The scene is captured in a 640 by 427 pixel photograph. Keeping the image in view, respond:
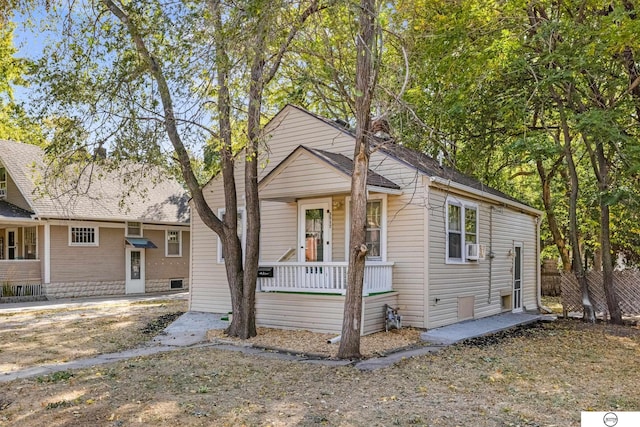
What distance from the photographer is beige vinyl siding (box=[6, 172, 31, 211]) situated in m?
19.3

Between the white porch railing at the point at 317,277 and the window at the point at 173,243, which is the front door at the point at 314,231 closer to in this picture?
the white porch railing at the point at 317,277

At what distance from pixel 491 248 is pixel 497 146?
3.31m

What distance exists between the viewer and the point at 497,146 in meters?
15.6

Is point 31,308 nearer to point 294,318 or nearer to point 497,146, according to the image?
point 294,318

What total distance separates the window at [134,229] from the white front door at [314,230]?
1160 cm

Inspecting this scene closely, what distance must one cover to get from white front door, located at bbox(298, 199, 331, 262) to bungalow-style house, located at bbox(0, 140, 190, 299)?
7252 mm

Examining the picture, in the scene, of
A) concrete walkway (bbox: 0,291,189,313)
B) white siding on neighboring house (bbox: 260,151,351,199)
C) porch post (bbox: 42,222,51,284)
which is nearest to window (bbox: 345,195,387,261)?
white siding on neighboring house (bbox: 260,151,351,199)

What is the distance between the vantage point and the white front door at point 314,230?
12.3 m

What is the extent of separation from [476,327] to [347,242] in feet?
11.4

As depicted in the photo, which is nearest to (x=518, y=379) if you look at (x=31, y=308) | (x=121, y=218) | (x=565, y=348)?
(x=565, y=348)

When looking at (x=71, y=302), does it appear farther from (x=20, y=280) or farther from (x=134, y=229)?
(x=134, y=229)

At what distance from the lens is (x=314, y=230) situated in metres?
12.5

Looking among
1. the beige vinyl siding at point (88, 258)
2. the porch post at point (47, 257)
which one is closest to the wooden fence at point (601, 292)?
the beige vinyl siding at point (88, 258)

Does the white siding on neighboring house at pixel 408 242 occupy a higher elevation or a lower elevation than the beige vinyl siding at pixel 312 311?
higher
